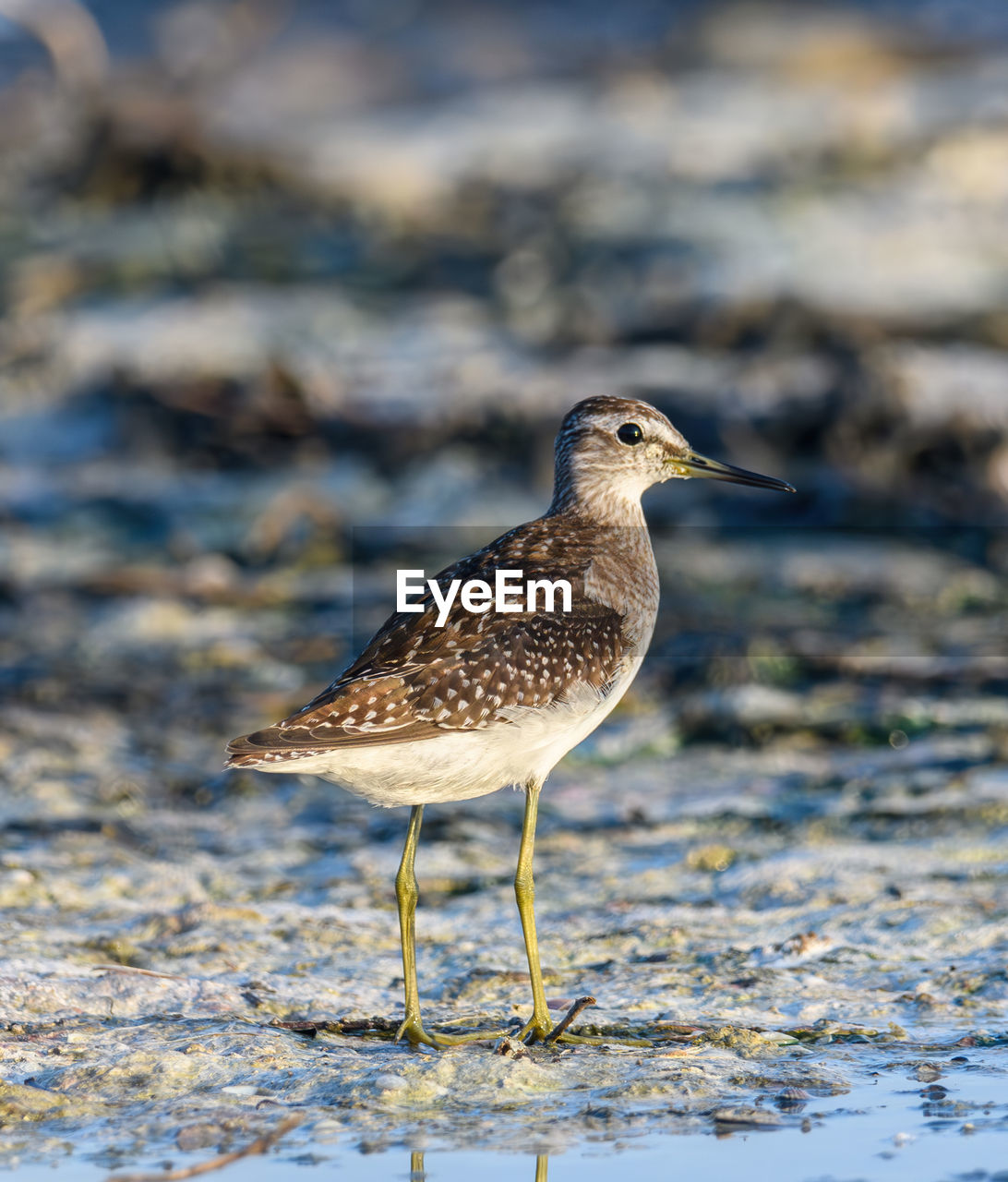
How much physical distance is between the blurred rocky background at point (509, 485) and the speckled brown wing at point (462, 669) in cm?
85

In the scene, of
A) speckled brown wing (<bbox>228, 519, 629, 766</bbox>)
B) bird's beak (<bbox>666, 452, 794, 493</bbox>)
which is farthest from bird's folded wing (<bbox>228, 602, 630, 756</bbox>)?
bird's beak (<bbox>666, 452, 794, 493</bbox>)

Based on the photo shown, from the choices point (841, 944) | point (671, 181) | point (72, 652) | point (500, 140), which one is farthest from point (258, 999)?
point (500, 140)

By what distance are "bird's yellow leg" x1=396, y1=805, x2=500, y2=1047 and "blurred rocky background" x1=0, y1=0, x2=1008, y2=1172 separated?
27 cm

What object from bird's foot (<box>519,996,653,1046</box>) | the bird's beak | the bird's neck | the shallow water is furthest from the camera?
the bird's beak

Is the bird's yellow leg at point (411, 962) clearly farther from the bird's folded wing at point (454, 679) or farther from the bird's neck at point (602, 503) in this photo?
the bird's neck at point (602, 503)

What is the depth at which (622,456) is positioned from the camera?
584 centimetres

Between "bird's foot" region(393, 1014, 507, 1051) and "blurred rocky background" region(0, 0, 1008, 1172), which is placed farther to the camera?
"blurred rocky background" region(0, 0, 1008, 1172)

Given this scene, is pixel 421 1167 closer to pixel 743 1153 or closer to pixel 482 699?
pixel 743 1153

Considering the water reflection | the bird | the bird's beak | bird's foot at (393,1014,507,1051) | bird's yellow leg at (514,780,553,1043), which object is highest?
the bird's beak

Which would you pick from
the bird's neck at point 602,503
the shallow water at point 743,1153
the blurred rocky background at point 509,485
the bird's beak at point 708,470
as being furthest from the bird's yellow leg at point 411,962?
the bird's beak at point 708,470

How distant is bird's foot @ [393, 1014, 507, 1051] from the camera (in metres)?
4.57

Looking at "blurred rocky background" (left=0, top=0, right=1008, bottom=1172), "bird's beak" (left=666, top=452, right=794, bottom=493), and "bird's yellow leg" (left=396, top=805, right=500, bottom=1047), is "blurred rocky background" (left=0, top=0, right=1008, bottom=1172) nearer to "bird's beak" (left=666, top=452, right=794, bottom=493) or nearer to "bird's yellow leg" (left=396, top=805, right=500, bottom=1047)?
"bird's yellow leg" (left=396, top=805, right=500, bottom=1047)

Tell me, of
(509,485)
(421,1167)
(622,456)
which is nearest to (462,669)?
(622,456)

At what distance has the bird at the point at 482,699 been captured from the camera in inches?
184
